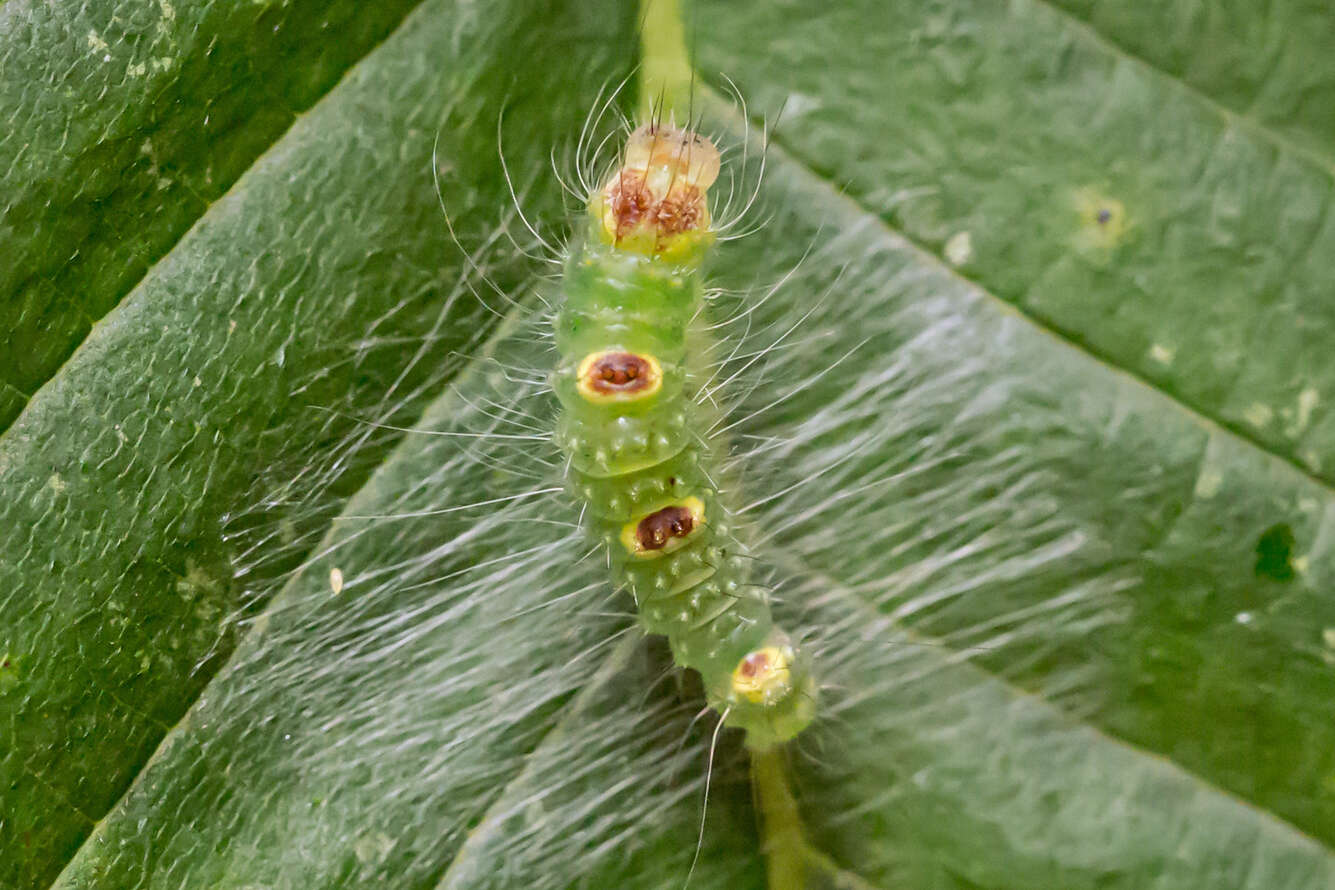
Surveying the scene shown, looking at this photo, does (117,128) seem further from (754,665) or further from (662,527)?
(754,665)

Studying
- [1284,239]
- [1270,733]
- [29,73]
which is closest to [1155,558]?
[1270,733]

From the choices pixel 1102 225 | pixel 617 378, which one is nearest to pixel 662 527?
pixel 617 378

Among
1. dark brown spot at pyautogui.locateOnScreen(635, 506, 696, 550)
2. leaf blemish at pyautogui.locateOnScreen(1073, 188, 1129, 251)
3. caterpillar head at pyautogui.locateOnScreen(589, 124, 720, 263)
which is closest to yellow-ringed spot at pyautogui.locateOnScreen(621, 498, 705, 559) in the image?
dark brown spot at pyautogui.locateOnScreen(635, 506, 696, 550)

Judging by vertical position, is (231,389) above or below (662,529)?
above

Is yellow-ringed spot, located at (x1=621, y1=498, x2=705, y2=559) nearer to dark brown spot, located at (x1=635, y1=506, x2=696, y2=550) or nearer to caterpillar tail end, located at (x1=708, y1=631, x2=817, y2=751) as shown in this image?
dark brown spot, located at (x1=635, y1=506, x2=696, y2=550)

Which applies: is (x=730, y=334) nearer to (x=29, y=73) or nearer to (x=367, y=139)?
(x=367, y=139)

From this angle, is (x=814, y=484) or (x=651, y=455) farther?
(x=814, y=484)
